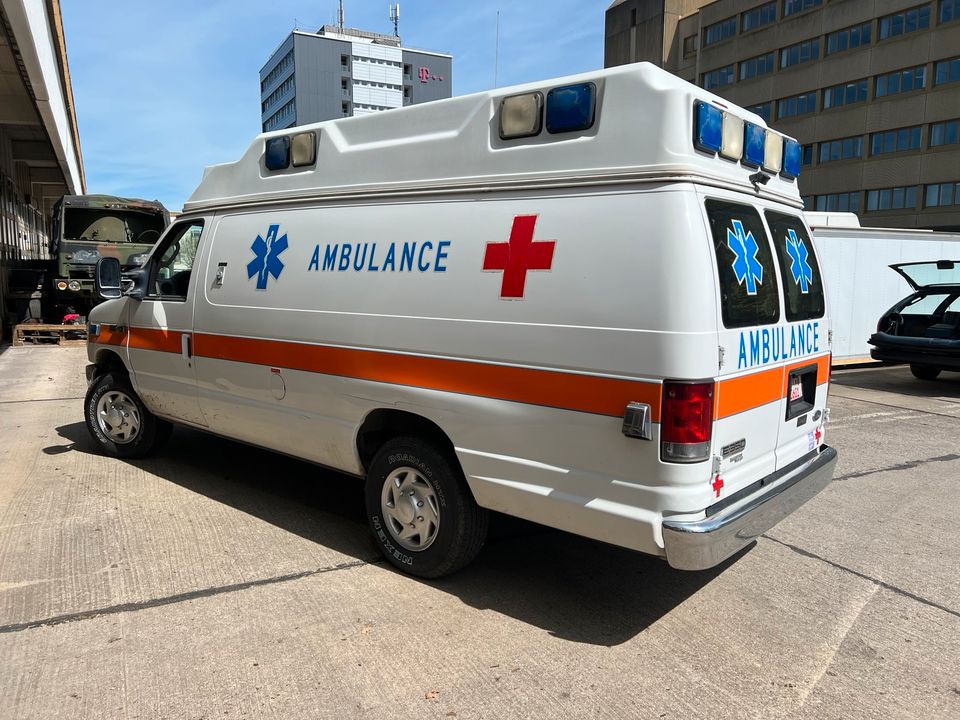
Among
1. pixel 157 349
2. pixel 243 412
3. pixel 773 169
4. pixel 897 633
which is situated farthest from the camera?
pixel 157 349

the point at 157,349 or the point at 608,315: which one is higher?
the point at 608,315

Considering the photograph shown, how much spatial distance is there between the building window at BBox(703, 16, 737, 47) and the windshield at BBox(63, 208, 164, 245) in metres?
57.2

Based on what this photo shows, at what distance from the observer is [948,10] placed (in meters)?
44.5

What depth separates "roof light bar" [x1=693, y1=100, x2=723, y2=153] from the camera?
3.12m

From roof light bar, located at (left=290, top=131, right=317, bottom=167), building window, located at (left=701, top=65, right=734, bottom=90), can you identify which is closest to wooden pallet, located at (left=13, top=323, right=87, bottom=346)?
roof light bar, located at (left=290, top=131, right=317, bottom=167)

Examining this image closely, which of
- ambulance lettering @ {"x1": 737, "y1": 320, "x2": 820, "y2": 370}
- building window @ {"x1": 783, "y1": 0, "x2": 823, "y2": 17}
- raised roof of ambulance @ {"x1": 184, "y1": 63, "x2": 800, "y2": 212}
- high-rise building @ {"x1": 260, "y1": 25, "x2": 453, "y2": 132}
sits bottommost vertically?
ambulance lettering @ {"x1": 737, "y1": 320, "x2": 820, "y2": 370}

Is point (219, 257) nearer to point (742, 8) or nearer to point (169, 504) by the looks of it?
point (169, 504)

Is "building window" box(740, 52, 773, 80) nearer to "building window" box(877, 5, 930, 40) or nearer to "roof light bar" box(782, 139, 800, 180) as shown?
"building window" box(877, 5, 930, 40)

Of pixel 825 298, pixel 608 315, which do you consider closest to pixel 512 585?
pixel 608 315

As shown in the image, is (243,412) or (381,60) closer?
(243,412)

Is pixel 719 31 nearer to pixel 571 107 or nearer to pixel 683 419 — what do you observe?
pixel 571 107

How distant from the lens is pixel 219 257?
499 cm

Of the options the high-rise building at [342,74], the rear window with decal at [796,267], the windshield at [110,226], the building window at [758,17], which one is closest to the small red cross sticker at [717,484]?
the rear window with decal at [796,267]

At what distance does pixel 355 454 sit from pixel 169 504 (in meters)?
1.74
